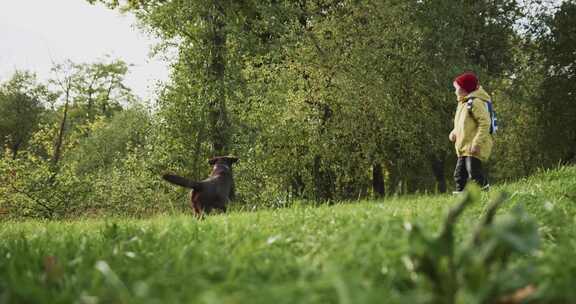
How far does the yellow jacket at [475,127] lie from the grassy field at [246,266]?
5550mm

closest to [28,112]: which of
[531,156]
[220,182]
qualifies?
[531,156]

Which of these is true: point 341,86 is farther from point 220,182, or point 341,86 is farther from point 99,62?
point 99,62

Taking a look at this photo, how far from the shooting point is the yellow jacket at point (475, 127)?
370 inches

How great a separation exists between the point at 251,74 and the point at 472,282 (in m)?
21.0

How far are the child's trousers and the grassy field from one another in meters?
5.50

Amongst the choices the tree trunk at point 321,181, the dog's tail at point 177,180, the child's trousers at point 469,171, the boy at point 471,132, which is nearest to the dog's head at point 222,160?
the dog's tail at point 177,180

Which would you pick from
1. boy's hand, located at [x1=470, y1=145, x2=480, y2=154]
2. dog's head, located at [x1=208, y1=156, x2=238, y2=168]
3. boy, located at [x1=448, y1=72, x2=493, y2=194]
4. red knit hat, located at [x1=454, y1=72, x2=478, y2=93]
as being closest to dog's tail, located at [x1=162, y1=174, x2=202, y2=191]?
dog's head, located at [x1=208, y1=156, x2=238, y2=168]

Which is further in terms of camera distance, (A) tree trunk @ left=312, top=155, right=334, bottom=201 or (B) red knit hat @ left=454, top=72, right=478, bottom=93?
(A) tree trunk @ left=312, top=155, right=334, bottom=201

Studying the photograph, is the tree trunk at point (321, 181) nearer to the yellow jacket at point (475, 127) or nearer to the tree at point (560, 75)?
the yellow jacket at point (475, 127)

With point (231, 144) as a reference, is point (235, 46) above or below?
above

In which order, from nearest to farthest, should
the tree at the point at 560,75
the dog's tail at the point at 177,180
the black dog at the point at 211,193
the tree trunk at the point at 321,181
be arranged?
the dog's tail at the point at 177,180
the black dog at the point at 211,193
the tree trunk at the point at 321,181
the tree at the point at 560,75

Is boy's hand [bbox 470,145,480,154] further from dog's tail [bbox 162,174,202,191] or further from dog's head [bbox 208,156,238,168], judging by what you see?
dog's tail [bbox 162,174,202,191]

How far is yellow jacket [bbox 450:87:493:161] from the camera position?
9391mm

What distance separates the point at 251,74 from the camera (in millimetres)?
22172
